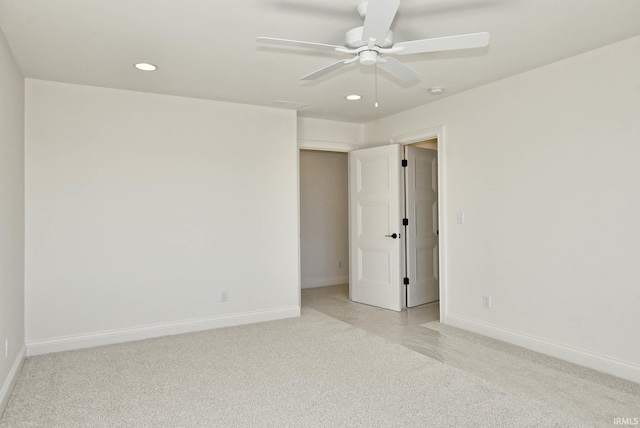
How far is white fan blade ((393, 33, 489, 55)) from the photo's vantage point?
6.89ft

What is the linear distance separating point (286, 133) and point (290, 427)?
329 centimetres

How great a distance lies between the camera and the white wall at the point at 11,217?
2621 millimetres

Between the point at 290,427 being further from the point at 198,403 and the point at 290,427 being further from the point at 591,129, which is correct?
the point at 591,129

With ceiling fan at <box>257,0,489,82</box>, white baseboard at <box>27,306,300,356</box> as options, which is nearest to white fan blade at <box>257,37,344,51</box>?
ceiling fan at <box>257,0,489,82</box>

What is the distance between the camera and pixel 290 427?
2283 mm

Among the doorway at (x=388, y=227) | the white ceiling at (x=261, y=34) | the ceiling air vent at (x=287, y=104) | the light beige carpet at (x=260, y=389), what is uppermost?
the ceiling air vent at (x=287, y=104)

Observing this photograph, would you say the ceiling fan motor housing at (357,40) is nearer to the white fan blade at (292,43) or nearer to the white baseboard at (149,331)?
the white fan blade at (292,43)

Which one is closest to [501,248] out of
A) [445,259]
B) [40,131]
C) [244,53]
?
[445,259]

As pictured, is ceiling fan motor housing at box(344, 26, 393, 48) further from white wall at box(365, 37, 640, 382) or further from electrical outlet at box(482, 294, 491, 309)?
electrical outlet at box(482, 294, 491, 309)

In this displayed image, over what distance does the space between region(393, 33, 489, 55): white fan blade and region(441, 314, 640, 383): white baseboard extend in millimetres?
2473

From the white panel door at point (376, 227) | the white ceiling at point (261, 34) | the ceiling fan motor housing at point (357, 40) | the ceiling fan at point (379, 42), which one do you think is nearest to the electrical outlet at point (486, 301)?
the white panel door at point (376, 227)

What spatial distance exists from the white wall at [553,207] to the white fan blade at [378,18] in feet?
6.39

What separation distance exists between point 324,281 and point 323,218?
104cm

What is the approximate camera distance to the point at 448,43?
219 centimetres
